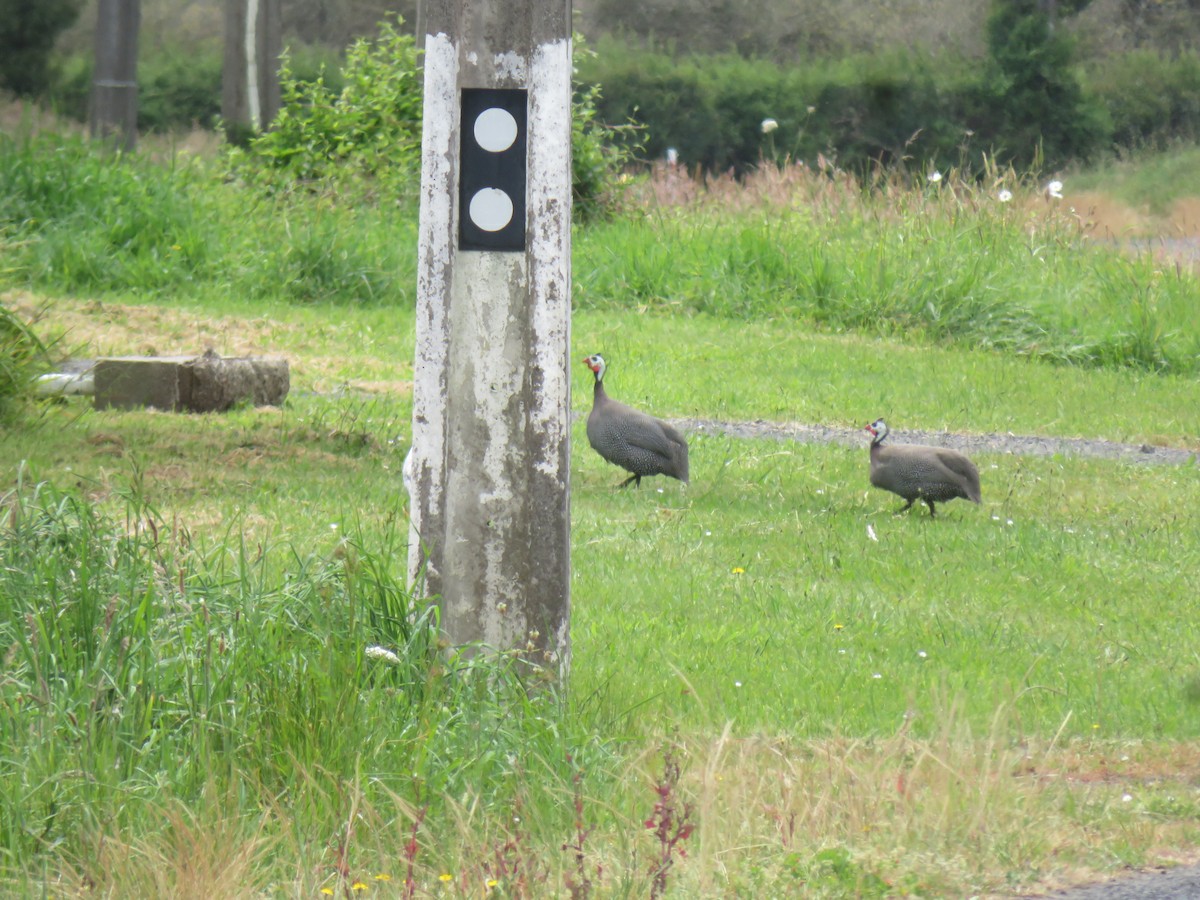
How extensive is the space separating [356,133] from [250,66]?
2945 mm

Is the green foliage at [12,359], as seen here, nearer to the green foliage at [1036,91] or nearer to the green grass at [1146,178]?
the green grass at [1146,178]

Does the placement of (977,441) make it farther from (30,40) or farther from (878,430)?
(30,40)

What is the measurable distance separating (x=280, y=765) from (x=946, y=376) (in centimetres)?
Result: 946

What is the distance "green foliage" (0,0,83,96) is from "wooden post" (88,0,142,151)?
18310mm

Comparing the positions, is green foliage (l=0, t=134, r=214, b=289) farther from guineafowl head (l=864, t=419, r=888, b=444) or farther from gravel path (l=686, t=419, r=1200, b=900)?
guineafowl head (l=864, t=419, r=888, b=444)

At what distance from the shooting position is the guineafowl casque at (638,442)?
8586 millimetres

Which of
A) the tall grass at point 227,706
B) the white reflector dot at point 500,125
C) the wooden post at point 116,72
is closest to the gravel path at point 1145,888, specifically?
the tall grass at point 227,706

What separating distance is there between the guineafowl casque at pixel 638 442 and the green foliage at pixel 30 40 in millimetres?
31329

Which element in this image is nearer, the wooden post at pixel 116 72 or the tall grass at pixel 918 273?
the tall grass at pixel 918 273

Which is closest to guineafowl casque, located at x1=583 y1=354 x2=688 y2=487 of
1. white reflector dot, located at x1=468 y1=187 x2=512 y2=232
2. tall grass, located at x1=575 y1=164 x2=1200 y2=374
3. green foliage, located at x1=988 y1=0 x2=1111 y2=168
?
white reflector dot, located at x1=468 y1=187 x2=512 y2=232

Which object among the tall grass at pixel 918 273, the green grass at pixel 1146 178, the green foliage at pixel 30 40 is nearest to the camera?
the tall grass at pixel 918 273

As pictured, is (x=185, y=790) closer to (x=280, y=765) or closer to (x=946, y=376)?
(x=280, y=765)

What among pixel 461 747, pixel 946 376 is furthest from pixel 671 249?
pixel 461 747

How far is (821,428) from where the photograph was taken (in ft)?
36.0
